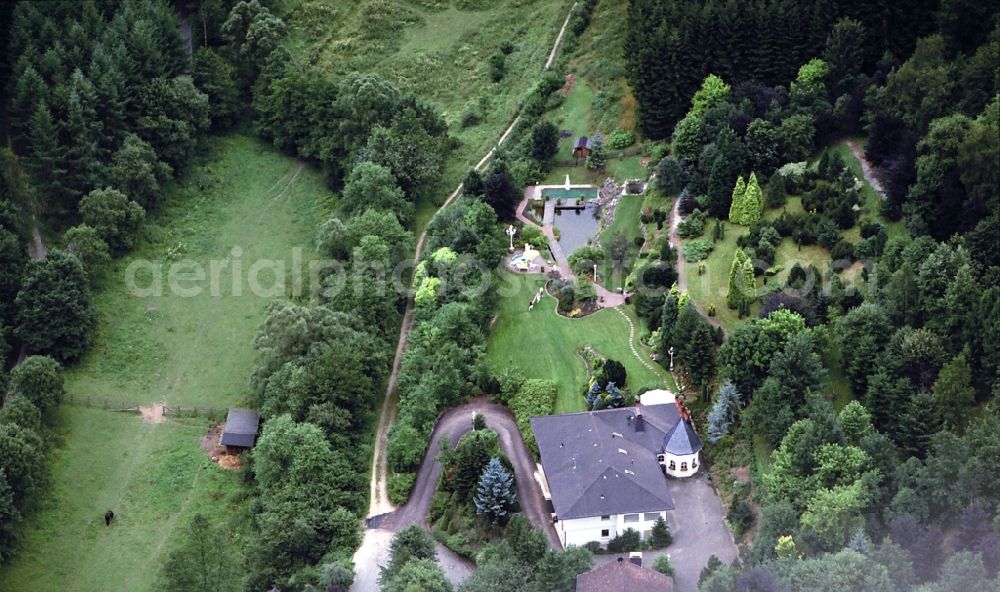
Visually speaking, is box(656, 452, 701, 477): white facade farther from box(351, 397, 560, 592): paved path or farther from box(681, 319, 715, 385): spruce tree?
box(351, 397, 560, 592): paved path

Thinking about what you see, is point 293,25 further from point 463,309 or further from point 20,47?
point 463,309

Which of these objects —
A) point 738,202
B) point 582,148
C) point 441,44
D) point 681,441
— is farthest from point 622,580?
point 441,44

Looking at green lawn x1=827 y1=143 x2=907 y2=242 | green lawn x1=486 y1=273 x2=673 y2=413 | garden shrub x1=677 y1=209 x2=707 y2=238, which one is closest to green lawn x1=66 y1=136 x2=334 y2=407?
green lawn x1=486 y1=273 x2=673 y2=413

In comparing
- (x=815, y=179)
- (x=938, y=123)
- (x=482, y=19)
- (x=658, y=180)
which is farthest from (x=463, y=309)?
(x=482, y=19)

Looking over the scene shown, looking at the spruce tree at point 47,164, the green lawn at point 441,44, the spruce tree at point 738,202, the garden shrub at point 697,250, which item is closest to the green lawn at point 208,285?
the spruce tree at point 47,164

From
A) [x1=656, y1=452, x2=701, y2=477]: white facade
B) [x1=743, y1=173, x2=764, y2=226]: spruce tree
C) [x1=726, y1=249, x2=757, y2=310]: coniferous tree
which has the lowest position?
[x1=656, y1=452, x2=701, y2=477]: white facade

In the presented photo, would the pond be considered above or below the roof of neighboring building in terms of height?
below

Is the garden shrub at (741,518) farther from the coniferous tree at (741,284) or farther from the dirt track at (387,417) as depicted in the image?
the dirt track at (387,417)
